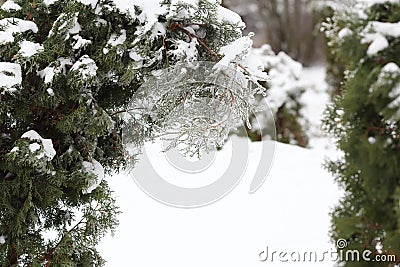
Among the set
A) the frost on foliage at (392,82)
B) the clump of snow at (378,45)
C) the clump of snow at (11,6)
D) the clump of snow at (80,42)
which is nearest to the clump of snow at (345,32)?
the clump of snow at (378,45)

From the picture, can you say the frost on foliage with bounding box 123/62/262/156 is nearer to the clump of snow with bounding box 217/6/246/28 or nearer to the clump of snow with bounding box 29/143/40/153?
the clump of snow with bounding box 217/6/246/28

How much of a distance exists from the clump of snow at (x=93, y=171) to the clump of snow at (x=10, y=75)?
0.48m

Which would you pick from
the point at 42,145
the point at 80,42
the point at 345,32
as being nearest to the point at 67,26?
the point at 80,42

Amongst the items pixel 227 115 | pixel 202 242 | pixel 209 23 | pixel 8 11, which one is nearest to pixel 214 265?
pixel 202 242

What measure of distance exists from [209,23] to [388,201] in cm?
118

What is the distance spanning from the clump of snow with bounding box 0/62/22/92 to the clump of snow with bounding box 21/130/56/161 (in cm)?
21

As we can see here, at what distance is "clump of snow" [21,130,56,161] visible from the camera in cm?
219

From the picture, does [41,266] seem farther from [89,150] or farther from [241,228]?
[241,228]

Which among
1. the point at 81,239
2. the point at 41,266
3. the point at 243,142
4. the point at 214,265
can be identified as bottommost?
the point at 41,266

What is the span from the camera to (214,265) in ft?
10.0

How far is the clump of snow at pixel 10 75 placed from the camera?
218 centimetres

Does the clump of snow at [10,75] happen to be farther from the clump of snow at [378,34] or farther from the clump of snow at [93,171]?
the clump of snow at [378,34]

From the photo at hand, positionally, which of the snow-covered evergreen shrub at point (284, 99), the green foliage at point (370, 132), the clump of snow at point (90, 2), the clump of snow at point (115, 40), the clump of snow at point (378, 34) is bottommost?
the green foliage at point (370, 132)

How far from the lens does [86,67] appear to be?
2.19 m
